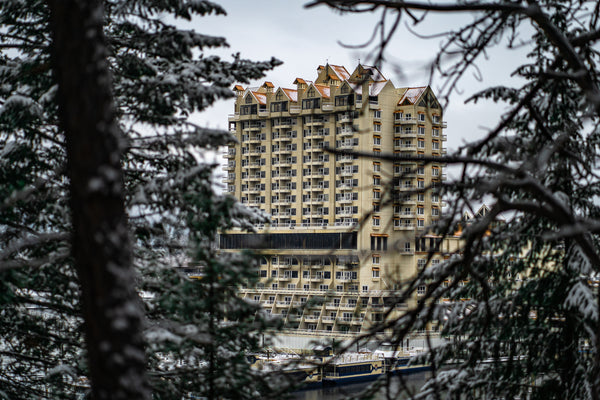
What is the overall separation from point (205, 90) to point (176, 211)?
982 mm

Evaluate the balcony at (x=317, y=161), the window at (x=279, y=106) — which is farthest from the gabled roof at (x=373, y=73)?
the window at (x=279, y=106)

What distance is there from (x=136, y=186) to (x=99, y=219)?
3638 millimetres

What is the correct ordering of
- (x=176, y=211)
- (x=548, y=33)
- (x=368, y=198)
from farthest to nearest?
1. (x=368, y=198)
2. (x=176, y=211)
3. (x=548, y=33)

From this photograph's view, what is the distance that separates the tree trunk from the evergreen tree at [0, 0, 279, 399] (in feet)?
7.56

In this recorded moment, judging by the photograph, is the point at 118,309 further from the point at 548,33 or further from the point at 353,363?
the point at 353,363

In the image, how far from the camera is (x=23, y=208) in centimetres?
554

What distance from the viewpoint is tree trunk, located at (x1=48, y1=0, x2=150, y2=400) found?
222cm

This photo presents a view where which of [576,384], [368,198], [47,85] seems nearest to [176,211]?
[47,85]

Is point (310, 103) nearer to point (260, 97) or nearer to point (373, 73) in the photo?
point (260, 97)

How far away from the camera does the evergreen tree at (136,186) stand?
5.04 meters

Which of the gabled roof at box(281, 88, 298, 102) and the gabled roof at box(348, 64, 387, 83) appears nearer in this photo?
the gabled roof at box(348, 64, 387, 83)

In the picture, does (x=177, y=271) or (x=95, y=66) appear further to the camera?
(x=177, y=271)

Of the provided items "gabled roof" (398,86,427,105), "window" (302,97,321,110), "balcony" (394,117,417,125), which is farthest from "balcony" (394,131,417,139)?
"window" (302,97,321,110)

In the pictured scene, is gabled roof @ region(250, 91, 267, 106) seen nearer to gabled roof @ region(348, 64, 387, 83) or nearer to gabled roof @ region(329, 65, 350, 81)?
gabled roof @ region(329, 65, 350, 81)
